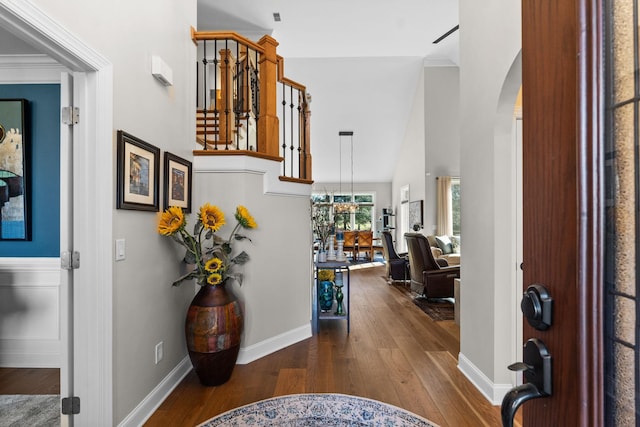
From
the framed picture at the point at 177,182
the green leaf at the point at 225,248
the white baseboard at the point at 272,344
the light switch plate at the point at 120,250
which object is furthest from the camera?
the white baseboard at the point at 272,344

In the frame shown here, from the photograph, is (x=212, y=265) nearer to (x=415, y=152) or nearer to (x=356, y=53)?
(x=356, y=53)

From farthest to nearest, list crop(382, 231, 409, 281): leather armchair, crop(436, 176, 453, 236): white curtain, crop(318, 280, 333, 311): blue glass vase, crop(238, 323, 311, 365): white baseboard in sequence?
crop(436, 176, 453, 236): white curtain < crop(382, 231, 409, 281): leather armchair < crop(318, 280, 333, 311): blue glass vase < crop(238, 323, 311, 365): white baseboard

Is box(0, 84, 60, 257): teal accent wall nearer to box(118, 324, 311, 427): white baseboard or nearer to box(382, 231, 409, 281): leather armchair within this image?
box(118, 324, 311, 427): white baseboard

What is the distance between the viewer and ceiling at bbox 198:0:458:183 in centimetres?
491

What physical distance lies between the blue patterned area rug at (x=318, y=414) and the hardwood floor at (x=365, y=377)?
8cm

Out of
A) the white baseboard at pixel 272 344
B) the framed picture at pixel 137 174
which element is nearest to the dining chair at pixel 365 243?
the white baseboard at pixel 272 344

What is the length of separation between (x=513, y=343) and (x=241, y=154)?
254cm

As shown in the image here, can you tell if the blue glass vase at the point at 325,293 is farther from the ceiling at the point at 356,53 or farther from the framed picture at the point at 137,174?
the ceiling at the point at 356,53

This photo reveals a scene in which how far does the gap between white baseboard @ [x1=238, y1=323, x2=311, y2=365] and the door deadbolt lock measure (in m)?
2.75

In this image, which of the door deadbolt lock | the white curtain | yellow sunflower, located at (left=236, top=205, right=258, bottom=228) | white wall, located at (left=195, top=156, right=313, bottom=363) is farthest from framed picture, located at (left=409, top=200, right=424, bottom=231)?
the door deadbolt lock

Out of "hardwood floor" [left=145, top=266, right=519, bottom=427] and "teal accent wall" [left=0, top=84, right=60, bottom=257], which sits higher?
"teal accent wall" [left=0, top=84, right=60, bottom=257]

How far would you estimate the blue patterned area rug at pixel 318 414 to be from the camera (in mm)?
2053

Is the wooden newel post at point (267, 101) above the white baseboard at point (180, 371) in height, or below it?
above

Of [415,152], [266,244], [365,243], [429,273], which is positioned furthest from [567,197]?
[365,243]
